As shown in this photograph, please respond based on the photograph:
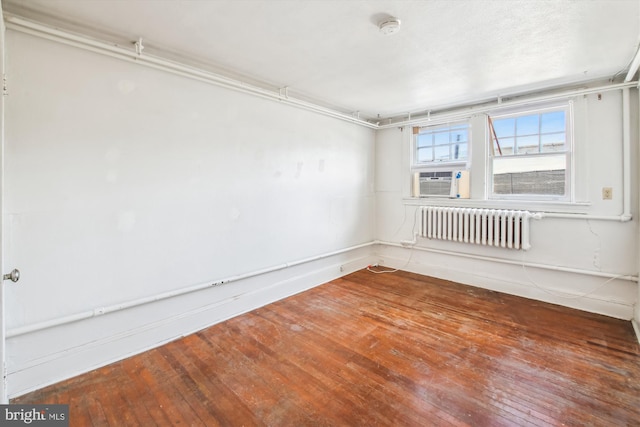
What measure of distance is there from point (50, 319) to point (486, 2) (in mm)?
3412

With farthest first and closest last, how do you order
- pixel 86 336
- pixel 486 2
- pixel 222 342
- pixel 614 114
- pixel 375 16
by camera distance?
pixel 614 114
pixel 222 342
pixel 86 336
pixel 375 16
pixel 486 2

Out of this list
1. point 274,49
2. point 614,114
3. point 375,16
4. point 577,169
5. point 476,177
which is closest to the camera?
point 375,16

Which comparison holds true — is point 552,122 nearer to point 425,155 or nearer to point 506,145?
point 506,145

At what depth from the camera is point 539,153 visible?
3.41 metres

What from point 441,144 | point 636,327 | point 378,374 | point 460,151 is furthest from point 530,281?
point 378,374

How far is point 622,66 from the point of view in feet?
8.53

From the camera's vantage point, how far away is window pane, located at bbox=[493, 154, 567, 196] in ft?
10.9

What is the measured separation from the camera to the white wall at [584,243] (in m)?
2.89

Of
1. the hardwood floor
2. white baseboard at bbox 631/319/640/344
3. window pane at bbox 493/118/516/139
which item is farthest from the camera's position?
window pane at bbox 493/118/516/139

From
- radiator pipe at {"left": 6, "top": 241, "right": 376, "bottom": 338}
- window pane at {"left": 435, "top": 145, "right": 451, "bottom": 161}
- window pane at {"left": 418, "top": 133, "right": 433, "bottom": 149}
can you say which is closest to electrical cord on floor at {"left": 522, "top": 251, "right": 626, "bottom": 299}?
window pane at {"left": 435, "top": 145, "right": 451, "bottom": 161}

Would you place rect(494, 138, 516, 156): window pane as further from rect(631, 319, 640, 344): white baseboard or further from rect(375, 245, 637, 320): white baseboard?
rect(631, 319, 640, 344): white baseboard

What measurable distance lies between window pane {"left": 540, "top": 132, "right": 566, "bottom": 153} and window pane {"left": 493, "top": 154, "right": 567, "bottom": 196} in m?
0.08

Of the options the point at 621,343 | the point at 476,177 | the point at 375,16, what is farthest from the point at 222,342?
the point at 476,177

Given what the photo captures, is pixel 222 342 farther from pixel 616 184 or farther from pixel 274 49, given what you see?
pixel 616 184
